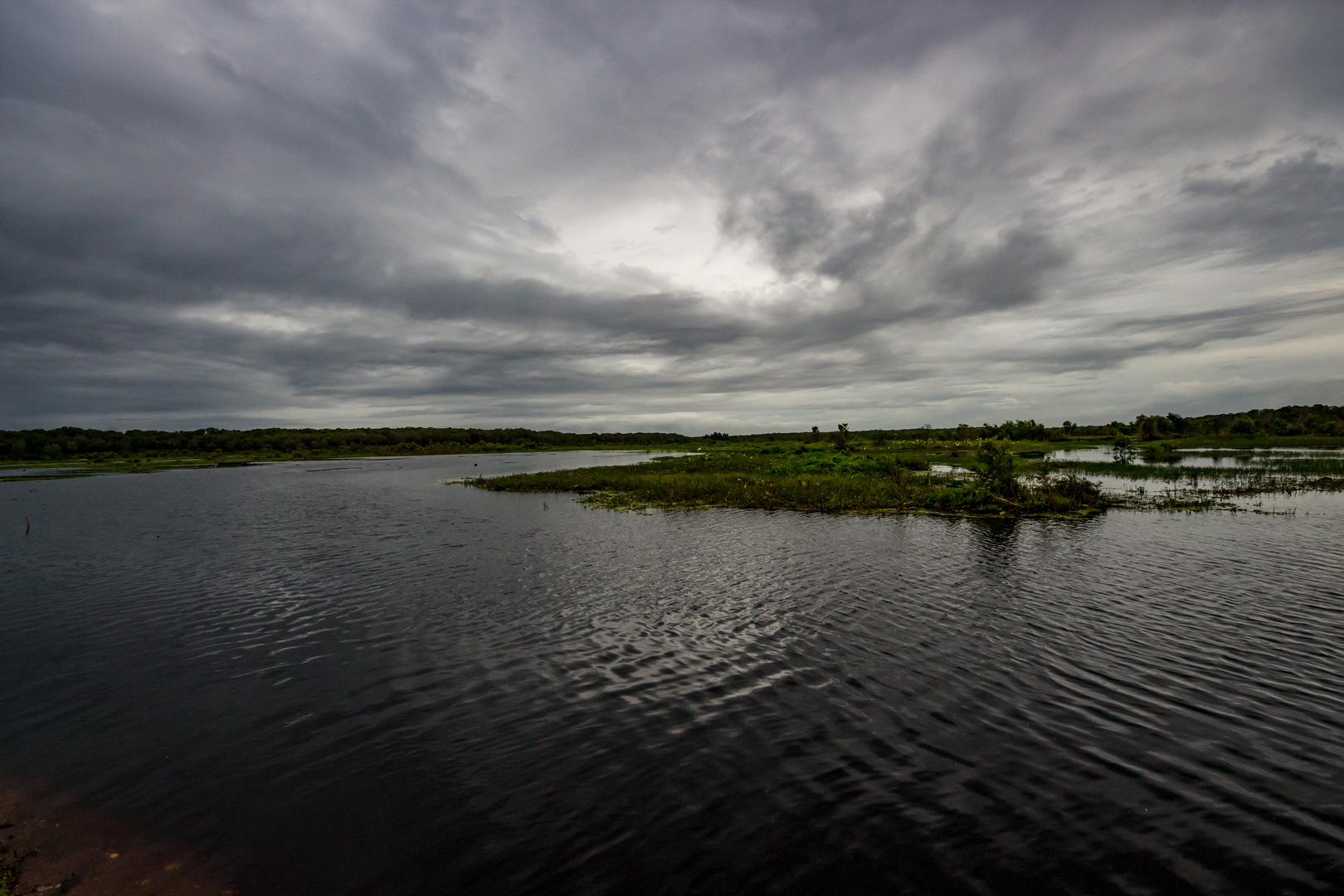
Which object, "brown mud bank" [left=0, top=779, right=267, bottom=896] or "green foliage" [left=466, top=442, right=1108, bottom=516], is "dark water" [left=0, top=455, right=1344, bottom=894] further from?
"green foliage" [left=466, top=442, right=1108, bottom=516]

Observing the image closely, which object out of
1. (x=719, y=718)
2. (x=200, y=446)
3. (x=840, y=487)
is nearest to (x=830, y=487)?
(x=840, y=487)

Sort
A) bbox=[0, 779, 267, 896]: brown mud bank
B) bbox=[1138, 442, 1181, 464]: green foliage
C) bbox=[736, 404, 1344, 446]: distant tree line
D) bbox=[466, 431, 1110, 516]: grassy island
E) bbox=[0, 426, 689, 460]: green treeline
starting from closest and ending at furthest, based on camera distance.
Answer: bbox=[0, 779, 267, 896]: brown mud bank → bbox=[466, 431, 1110, 516]: grassy island → bbox=[1138, 442, 1181, 464]: green foliage → bbox=[736, 404, 1344, 446]: distant tree line → bbox=[0, 426, 689, 460]: green treeline

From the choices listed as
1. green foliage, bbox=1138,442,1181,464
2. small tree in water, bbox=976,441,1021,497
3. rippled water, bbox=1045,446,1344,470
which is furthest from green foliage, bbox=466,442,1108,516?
green foliage, bbox=1138,442,1181,464

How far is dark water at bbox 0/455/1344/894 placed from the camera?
292 inches

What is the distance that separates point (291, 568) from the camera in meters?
24.2

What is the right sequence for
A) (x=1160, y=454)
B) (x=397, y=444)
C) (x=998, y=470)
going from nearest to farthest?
(x=998, y=470) → (x=1160, y=454) → (x=397, y=444)

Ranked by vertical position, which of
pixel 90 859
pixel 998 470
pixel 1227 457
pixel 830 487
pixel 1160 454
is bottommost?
pixel 90 859

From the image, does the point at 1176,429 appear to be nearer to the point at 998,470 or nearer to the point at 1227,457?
the point at 1227,457

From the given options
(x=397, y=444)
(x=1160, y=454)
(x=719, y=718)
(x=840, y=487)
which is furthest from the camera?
(x=397, y=444)

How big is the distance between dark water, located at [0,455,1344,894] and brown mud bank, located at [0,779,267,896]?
13.9 inches

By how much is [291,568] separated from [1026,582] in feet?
87.3

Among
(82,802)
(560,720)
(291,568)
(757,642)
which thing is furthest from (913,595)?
(291,568)

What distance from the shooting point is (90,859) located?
7383 millimetres

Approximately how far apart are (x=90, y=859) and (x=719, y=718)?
28.2 ft
